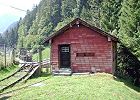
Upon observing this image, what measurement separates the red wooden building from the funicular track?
2.59 metres

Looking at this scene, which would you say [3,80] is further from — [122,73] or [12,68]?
[122,73]

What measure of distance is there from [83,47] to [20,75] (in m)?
6.62

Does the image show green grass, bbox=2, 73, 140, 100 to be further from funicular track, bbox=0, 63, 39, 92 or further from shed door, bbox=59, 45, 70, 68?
shed door, bbox=59, 45, 70, 68

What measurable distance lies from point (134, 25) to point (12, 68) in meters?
19.1

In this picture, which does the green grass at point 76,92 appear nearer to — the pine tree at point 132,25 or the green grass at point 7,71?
the green grass at point 7,71

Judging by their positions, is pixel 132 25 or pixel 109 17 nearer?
pixel 132 25

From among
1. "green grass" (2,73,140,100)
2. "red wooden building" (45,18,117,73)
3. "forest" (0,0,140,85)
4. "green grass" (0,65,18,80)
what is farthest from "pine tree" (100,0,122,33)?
"green grass" (2,73,140,100)

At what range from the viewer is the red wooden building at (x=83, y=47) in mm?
33062

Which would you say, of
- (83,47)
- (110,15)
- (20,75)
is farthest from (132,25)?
(110,15)

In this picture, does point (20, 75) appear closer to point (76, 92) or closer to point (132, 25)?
point (76, 92)

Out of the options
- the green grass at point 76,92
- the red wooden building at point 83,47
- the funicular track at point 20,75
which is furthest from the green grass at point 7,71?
the green grass at point 76,92

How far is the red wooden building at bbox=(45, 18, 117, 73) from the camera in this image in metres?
33.1

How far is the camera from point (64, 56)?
3494 cm

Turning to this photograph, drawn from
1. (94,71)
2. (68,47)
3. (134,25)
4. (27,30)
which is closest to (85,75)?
(94,71)
